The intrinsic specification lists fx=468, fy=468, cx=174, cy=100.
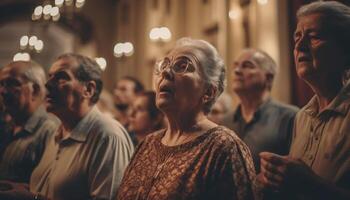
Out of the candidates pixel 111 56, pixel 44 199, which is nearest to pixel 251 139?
pixel 44 199

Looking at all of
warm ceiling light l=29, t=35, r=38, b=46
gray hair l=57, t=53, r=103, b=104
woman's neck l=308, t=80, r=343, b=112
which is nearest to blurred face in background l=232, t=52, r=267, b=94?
gray hair l=57, t=53, r=103, b=104

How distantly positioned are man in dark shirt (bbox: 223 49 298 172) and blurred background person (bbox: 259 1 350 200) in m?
1.22

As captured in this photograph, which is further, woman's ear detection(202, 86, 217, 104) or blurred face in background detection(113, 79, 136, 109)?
blurred face in background detection(113, 79, 136, 109)

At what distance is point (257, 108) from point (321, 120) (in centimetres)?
171

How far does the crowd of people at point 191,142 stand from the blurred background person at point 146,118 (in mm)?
846

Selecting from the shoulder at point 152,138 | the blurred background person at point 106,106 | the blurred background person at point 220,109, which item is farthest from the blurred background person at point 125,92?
the shoulder at point 152,138

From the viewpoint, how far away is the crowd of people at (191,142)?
2133 millimetres

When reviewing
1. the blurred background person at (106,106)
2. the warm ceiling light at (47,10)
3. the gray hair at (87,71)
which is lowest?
the blurred background person at (106,106)

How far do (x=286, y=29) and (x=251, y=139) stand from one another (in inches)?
86.9

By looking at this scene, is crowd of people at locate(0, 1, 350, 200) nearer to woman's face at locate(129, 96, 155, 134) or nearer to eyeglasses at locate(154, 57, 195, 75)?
eyeglasses at locate(154, 57, 195, 75)

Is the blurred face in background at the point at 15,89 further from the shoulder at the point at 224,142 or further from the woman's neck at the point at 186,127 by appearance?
the shoulder at the point at 224,142

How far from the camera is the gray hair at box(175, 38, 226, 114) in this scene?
250 cm

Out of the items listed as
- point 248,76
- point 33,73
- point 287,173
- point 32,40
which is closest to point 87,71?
point 33,73

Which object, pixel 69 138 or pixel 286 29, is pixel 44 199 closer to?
pixel 69 138
